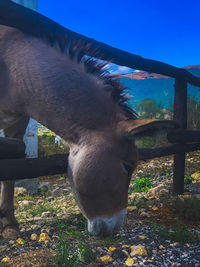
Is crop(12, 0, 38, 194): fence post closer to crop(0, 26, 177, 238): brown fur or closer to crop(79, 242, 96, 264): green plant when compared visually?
crop(0, 26, 177, 238): brown fur

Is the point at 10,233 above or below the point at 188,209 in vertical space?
below

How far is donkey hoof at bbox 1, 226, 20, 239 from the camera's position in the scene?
2.65m

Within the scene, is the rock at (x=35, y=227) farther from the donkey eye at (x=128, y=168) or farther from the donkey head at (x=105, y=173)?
the donkey eye at (x=128, y=168)

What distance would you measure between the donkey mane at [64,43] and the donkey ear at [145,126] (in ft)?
0.91

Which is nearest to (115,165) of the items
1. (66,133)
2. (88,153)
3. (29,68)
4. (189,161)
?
(88,153)

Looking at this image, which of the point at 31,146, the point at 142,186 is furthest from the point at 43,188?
the point at 142,186

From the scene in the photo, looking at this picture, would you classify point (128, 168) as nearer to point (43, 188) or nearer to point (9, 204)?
point (9, 204)

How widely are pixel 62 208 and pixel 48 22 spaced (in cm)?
271

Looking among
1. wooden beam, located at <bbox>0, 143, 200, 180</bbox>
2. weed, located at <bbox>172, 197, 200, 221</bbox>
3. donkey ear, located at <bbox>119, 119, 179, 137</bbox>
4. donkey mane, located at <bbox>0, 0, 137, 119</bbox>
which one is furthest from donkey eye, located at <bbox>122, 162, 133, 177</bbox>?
weed, located at <bbox>172, 197, 200, 221</bbox>

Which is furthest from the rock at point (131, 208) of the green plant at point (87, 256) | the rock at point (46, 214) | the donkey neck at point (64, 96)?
the donkey neck at point (64, 96)

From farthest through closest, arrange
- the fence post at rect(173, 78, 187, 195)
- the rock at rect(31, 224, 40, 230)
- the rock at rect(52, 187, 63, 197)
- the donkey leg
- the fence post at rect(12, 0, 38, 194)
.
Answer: the fence post at rect(12, 0, 38, 194)
the rock at rect(52, 187, 63, 197)
the fence post at rect(173, 78, 187, 195)
the rock at rect(31, 224, 40, 230)
the donkey leg

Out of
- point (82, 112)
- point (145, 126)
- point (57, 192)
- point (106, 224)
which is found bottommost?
point (57, 192)

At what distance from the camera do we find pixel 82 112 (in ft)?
6.42

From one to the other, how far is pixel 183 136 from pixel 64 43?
2473 millimetres
